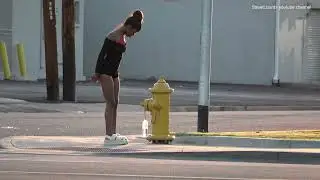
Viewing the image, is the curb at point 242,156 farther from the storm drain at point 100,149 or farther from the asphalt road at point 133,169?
the asphalt road at point 133,169

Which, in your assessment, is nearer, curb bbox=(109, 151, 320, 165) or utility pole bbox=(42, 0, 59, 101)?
curb bbox=(109, 151, 320, 165)

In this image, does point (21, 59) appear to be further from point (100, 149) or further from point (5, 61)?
point (100, 149)

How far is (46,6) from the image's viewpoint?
2139 cm

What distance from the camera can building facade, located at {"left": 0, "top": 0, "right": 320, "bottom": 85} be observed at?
3419 centimetres

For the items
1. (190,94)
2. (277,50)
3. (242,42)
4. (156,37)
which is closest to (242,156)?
(190,94)

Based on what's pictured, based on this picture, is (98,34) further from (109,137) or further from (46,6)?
(109,137)

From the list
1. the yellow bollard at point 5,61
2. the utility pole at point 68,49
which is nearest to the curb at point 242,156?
the utility pole at point 68,49

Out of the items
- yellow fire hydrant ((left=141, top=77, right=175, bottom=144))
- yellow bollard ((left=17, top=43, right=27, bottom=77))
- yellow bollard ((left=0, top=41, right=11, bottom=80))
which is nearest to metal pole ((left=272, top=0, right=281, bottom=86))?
yellow bollard ((left=17, top=43, right=27, bottom=77))

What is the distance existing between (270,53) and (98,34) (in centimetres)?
832

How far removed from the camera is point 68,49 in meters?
21.8

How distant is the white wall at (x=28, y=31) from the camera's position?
29375 mm

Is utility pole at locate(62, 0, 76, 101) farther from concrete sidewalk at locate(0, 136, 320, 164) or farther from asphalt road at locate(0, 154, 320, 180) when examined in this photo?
asphalt road at locate(0, 154, 320, 180)

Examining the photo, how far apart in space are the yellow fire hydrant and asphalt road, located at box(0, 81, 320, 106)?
9.57 metres

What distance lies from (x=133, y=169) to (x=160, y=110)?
9.21 feet
